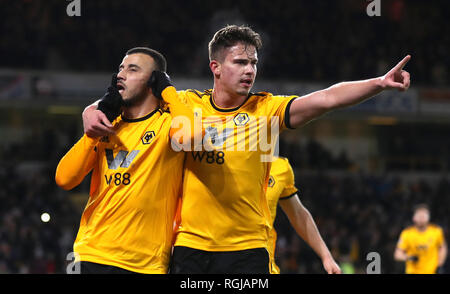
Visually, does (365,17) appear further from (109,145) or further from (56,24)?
(109,145)

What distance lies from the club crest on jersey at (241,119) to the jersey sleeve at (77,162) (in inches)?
36.1

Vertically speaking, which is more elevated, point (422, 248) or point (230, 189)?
point (230, 189)

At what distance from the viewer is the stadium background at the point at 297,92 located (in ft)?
56.0

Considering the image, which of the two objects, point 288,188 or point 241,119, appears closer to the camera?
point 241,119

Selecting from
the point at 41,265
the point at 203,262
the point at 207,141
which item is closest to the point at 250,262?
the point at 203,262

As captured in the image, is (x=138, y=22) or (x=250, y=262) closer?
(x=250, y=262)

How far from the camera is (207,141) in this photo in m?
4.37

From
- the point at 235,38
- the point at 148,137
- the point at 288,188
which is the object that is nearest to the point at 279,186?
the point at 288,188

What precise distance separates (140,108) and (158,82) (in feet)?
0.69

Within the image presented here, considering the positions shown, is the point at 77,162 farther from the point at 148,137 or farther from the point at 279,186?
the point at 279,186

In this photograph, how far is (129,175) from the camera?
416cm

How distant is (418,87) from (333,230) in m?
5.90

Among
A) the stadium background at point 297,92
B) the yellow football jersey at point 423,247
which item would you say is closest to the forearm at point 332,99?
the yellow football jersey at point 423,247

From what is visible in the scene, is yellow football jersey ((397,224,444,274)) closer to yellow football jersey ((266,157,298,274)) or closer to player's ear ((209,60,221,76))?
yellow football jersey ((266,157,298,274))
